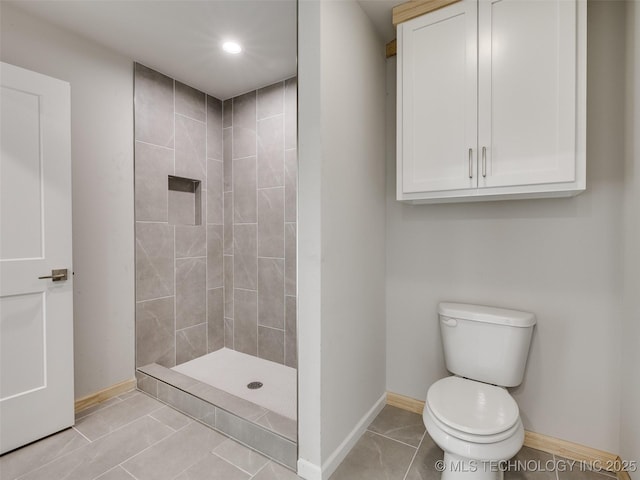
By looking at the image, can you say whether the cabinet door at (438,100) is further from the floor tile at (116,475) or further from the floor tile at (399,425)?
the floor tile at (116,475)

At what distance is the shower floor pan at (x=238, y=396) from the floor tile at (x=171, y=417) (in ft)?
0.12

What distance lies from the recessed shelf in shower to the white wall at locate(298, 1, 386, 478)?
168cm

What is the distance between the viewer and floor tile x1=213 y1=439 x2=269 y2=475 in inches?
62.6

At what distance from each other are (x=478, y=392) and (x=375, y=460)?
0.64 metres

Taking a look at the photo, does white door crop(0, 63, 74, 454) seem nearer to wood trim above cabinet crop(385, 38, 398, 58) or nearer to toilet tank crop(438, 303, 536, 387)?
wood trim above cabinet crop(385, 38, 398, 58)

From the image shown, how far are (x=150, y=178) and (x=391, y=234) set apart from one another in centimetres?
190

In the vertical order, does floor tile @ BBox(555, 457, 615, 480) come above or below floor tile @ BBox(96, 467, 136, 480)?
below

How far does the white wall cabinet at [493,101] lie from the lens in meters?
1.36

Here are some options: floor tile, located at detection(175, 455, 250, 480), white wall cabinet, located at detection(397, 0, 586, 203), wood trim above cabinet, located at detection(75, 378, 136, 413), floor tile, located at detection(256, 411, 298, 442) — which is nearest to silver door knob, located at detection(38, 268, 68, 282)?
wood trim above cabinet, located at detection(75, 378, 136, 413)

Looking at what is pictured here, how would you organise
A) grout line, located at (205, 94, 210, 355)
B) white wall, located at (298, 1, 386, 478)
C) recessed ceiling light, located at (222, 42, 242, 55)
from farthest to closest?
grout line, located at (205, 94, 210, 355) → recessed ceiling light, located at (222, 42, 242, 55) → white wall, located at (298, 1, 386, 478)

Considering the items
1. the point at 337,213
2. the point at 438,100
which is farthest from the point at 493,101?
the point at 337,213

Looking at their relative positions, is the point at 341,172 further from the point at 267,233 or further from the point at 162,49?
the point at 162,49

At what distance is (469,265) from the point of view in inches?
74.7

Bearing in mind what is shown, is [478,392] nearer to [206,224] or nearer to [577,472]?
[577,472]
